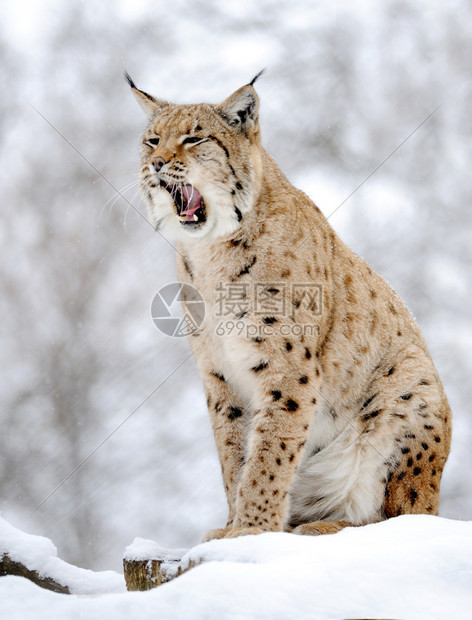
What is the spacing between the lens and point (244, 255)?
181 inches

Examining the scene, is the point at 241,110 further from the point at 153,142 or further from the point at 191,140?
the point at 153,142

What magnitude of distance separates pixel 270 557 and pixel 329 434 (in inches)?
79.9

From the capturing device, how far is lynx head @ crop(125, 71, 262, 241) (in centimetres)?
462

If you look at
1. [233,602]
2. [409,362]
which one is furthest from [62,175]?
[233,602]

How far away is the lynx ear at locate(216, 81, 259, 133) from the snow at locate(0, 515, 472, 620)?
9.44ft

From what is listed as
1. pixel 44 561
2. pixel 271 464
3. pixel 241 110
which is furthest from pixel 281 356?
pixel 44 561

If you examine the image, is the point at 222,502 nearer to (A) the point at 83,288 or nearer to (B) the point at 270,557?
(A) the point at 83,288

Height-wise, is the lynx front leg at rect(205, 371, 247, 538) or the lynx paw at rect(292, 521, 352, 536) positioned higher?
the lynx front leg at rect(205, 371, 247, 538)

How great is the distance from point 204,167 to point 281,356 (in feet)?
4.01

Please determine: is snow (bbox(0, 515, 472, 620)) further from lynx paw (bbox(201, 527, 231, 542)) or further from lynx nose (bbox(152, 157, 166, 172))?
lynx nose (bbox(152, 157, 166, 172))

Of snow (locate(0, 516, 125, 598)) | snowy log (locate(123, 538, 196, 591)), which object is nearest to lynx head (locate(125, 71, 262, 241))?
snowy log (locate(123, 538, 196, 591))

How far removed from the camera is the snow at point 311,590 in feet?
7.22

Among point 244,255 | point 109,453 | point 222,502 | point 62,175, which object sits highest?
point 62,175

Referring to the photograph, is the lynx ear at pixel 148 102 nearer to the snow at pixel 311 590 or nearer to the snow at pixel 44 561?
the snow at pixel 44 561
